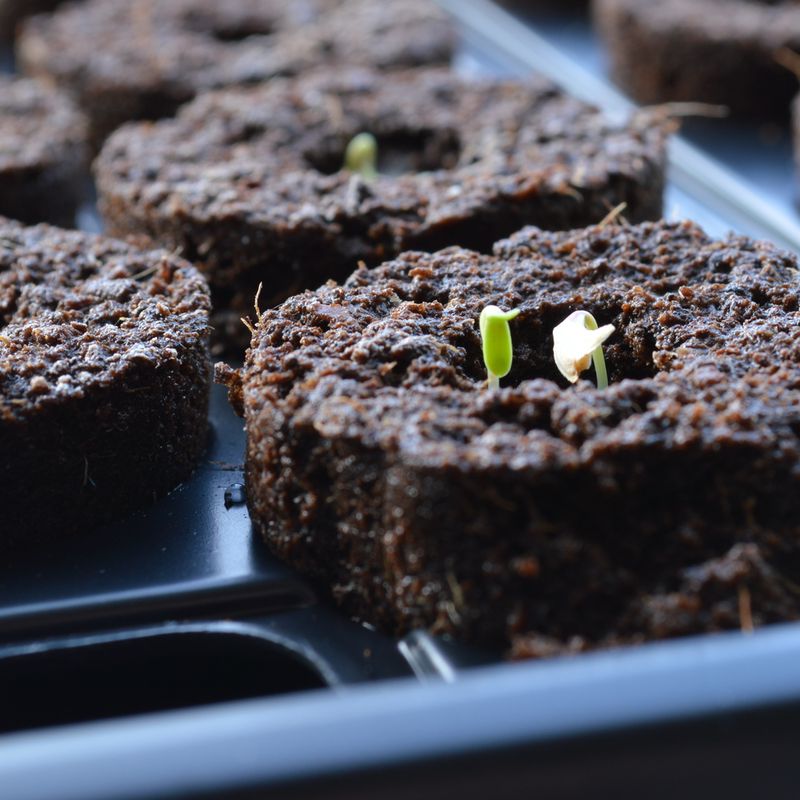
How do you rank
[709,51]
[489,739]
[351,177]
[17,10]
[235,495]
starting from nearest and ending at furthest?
[489,739] → [235,495] → [351,177] → [709,51] → [17,10]

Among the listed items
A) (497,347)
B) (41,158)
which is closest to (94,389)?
(497,347)

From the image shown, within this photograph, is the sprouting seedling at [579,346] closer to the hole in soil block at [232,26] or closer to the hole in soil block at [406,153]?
the hole in soil block at [406,153]

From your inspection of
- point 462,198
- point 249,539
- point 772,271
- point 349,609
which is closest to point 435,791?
point 349,609

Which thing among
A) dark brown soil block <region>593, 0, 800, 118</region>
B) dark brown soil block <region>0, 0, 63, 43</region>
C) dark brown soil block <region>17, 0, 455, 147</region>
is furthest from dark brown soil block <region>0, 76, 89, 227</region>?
dark brown soil block <region>593, 0, 800, 118</region>

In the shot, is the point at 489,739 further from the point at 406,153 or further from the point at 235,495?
the point at 406,153

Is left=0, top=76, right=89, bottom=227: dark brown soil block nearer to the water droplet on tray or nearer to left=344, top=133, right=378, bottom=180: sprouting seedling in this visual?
left=344, top=133, right=378, bottom=180: sprouting seedling

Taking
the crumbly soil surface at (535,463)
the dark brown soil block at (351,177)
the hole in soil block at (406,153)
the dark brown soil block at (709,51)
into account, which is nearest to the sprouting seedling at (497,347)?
the crumbly soil surface at (535,463)

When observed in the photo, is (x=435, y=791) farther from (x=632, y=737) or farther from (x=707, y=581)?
→ (x=707, y=581)
